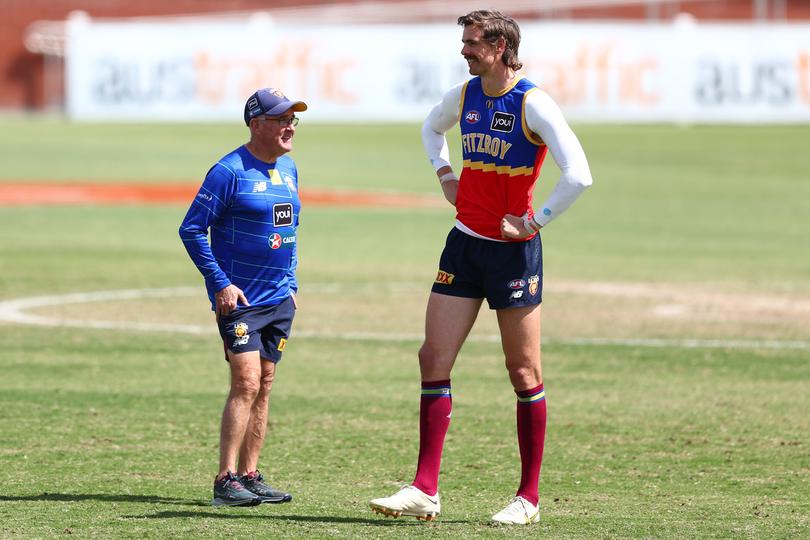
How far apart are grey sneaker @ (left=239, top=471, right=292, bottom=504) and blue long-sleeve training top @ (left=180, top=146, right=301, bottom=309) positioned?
854mm

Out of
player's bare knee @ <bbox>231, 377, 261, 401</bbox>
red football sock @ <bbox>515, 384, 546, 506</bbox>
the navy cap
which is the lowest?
red football sock @ <bbox>515, 384, 546, 506</bbox>

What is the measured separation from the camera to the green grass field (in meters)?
7.14

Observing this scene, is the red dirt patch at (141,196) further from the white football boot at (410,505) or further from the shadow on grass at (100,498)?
the white football boot at (410,505)

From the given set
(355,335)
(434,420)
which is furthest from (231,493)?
(355,335)

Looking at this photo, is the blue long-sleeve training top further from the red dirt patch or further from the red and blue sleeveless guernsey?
the red dirt patch

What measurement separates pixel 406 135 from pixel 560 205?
38290 mm

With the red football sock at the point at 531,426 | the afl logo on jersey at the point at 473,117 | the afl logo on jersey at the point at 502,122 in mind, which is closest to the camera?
the afl logo on jersey at the point at 502,122

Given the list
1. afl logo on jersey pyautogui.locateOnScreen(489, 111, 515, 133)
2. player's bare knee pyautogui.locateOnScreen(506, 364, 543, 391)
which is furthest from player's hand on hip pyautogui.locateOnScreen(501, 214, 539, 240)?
player's bare knee pyautogui.locateOnScreen(506, 364, 543, 391)

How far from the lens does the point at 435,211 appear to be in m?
25.6

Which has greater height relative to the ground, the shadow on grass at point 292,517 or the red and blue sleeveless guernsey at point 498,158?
Answer: the red and blue sleeveless guernsey at point 498,158

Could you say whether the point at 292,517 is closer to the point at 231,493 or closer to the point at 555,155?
the point at 231,493

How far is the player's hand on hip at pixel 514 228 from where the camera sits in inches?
266

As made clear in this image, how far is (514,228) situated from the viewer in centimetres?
676

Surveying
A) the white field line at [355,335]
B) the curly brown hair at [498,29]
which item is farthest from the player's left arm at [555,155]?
the white field line at [355,335]
